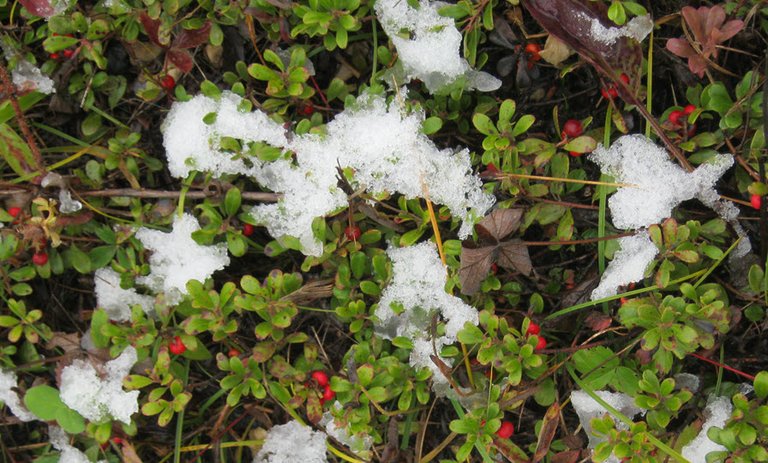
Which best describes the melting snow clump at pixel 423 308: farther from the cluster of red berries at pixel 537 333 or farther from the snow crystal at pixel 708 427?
the snow crystal at pixel 708 427

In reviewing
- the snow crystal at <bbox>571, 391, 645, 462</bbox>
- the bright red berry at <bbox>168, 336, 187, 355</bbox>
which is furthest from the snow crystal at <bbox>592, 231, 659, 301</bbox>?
the bright red berry at <bbox>168, 336, 187, 355</bbox>

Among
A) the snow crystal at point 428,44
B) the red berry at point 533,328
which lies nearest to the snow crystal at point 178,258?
the snow crystal at point 428,44

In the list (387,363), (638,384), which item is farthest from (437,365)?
(638,384)

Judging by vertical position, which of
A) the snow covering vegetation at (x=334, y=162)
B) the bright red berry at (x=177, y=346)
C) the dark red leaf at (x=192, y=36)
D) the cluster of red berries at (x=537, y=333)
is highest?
the dark red leaf at (x=192, y=36)

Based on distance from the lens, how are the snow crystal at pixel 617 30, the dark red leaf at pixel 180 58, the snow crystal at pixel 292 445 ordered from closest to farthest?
1. the snow crystal at pixel 617 30
2. the dark red leaf at pixel 180 58
3. the snow crystal at pixel 292 445

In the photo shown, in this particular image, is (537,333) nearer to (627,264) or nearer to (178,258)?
(627,264)

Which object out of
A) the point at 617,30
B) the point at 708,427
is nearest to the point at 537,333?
the point at 708,427

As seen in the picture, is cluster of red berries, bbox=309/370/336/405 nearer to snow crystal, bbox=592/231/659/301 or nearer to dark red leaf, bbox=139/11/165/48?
snow crystal, bbox=592/231/659/301
